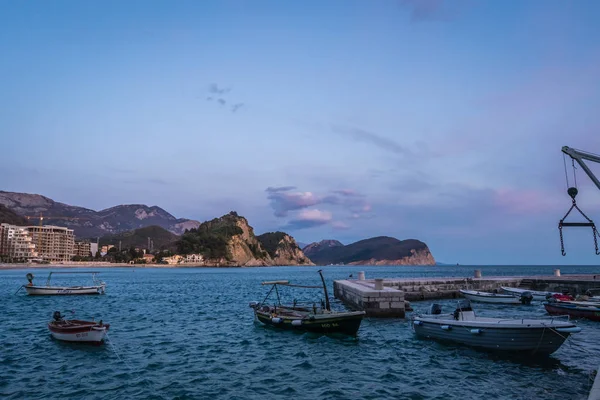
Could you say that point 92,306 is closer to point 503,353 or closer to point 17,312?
point 17,312

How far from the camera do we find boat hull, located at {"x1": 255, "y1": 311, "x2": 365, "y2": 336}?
25.6 meters

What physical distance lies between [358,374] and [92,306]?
38512 millimetres

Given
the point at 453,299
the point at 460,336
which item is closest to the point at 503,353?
the point at 460,336

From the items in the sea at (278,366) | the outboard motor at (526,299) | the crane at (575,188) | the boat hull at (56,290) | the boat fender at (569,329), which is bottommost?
the sea at (278,366)

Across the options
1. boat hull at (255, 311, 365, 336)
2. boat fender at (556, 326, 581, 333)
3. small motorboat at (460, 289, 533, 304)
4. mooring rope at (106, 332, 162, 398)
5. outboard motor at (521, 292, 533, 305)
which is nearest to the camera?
mooring rope at (106, 332, 162, 398)

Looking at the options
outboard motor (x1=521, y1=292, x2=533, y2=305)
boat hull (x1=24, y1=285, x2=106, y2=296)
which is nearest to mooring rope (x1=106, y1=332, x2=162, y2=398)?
outboard motor (x1=521, y1=292, x2=533, y2=305)

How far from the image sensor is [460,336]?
913 inches

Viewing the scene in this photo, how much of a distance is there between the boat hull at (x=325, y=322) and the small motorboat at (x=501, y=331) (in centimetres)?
418

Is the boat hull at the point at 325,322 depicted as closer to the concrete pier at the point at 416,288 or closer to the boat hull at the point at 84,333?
the concrete pier at the point at 416,288

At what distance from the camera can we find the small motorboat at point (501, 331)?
20133mm

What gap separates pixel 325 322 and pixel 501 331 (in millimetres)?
9858

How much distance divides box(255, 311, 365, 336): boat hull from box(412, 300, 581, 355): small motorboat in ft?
13.7

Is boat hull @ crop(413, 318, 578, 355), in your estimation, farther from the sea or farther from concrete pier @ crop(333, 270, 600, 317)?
concrete pier @ crop(333, 270, 600, 317)

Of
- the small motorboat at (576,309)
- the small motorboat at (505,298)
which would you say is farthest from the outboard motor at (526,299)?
the small motorboat at (576,309)
